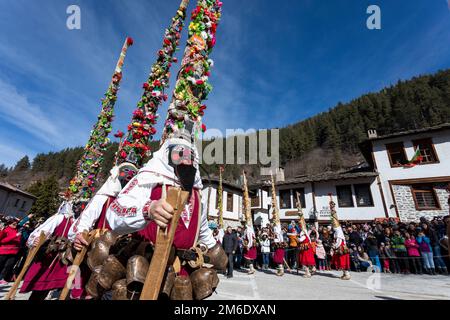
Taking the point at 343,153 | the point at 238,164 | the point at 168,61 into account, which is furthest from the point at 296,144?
the point at 168,61

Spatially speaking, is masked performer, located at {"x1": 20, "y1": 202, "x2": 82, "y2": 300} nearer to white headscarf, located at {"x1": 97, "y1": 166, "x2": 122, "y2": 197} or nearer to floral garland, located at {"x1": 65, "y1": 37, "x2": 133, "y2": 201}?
floral garland, located at {"x1": 65, "y1": 37, "x2": 133, "y2": 201}

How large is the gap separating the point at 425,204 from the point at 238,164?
176 ft

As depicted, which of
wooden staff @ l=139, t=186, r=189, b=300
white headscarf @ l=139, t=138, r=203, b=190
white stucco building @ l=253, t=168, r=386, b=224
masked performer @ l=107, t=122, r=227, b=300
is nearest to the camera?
wooden staff @ l=139, t=186, r=189, b=300

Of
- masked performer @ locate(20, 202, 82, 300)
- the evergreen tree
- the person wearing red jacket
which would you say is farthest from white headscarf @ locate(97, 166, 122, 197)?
the evergreen tree

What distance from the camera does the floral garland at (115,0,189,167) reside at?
4434 mm

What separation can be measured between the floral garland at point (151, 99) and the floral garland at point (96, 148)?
1385 mm

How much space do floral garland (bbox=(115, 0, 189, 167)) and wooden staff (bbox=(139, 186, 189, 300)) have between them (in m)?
3.26

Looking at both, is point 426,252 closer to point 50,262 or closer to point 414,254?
point 414,254

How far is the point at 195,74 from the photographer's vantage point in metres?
2.66

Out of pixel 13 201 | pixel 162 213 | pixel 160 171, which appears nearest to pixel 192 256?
pixel 162 213

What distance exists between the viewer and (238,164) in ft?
228

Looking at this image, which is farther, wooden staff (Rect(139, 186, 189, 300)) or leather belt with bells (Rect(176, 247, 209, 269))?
leather belt with bells (Rect(176, 247, 209, 269))

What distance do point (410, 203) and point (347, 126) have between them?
4993cm

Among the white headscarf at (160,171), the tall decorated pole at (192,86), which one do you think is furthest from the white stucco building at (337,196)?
the white headscarf at (160,171)
